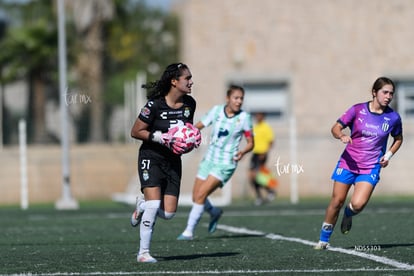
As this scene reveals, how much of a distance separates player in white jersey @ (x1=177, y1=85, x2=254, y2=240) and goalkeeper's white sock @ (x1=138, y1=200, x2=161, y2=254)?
12.8 ft

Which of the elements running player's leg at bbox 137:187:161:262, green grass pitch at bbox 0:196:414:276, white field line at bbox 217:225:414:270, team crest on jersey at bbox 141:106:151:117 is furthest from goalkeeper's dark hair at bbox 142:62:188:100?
white field line at bbox 217:225:414:270

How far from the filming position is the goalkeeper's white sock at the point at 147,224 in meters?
11.1

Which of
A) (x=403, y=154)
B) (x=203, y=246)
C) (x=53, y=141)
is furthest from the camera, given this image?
(x=53, y=141)

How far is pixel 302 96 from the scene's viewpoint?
32.9 meters

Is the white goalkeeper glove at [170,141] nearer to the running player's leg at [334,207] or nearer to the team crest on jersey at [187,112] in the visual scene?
the team crest on jersey at [187,112]

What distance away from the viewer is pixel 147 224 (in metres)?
11.1

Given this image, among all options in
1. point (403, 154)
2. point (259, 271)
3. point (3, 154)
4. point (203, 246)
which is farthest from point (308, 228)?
point (3, 154)

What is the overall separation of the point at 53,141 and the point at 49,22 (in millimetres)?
10107

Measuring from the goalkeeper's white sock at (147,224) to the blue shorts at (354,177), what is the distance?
7.45ft

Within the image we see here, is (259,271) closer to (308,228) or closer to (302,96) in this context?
(308,228)

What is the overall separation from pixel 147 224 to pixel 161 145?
0.81 meters

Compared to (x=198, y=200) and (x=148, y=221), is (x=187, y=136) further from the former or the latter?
(x=198, y=200)

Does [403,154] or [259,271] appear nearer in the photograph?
[259,271]

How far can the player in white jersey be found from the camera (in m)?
15.2
